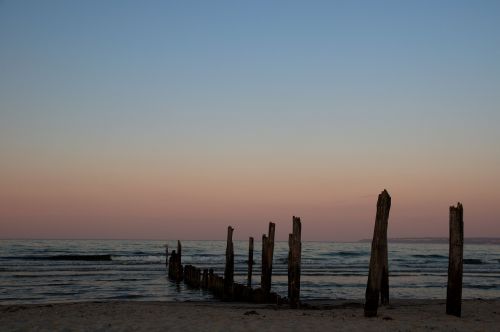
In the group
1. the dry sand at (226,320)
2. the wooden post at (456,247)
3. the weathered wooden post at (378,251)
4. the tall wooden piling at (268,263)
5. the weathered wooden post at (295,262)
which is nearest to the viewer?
the dry sand at (226,320)

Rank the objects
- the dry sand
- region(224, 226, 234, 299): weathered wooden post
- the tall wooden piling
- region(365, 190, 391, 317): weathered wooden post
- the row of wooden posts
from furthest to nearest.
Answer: region(224, 226, 234, 299): weathered wooden post, the tall wooden piling, the row of wooden posts, region(365, 190, 391, 317): weathered wooden post, the dry sand

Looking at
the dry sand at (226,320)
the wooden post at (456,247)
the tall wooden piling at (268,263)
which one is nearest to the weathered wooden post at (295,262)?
the dry sand at (226,320)

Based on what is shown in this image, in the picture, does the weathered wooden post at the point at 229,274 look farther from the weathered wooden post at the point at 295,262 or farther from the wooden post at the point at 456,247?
the wooden post at the point at 456,247

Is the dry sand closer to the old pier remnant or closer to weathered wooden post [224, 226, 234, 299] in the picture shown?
weathered wooden post [224, 226, 234, 299]

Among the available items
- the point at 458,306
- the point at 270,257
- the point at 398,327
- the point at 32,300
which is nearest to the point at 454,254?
the point at 458,306

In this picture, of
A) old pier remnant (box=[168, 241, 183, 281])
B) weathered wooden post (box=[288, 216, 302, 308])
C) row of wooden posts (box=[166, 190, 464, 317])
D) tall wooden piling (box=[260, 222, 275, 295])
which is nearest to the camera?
row of wooden posts (box=[166, 190, 464, 317])

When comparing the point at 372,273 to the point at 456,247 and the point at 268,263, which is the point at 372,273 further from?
the point at 268,263

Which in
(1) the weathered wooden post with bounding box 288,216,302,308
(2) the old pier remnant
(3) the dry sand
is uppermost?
(1) the weathered wooden post with bounding box 288,216,302,308

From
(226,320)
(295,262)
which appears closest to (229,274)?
(295,262)

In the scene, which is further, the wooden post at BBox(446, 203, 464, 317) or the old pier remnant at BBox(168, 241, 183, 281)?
the old pier remnant at BBox(168, 241, 183, 281)

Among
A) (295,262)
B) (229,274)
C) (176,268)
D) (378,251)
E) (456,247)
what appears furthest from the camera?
(176,268)

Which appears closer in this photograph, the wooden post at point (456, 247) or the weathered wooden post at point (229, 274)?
the wooden post at point (456, 247)

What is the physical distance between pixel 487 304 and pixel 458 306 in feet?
Answer: 18.1

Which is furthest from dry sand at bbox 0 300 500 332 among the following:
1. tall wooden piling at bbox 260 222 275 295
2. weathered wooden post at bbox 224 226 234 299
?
weathered wooden post at bbox 224 226 234 299
